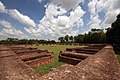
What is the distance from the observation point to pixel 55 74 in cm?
Result: 391

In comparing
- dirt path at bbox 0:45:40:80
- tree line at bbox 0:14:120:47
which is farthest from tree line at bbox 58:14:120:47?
dirt path at bbox 0:45:40:80

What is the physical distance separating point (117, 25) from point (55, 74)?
1058 inches

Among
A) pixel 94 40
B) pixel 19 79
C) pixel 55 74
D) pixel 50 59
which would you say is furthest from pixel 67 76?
pixel 94 40

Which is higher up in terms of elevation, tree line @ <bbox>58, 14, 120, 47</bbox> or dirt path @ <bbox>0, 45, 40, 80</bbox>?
tree line @ <bbox>58, 14, 120, 47</bbox>

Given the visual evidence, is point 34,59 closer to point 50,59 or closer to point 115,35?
point 50,59

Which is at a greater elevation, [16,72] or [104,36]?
[104,36]

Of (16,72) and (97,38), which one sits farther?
(97,38)

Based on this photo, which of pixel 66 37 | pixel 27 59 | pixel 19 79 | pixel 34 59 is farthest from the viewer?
pixel 66 37

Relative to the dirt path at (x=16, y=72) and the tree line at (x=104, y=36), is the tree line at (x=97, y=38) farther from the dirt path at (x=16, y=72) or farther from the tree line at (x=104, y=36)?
the dirt path at (x=16, y=72)

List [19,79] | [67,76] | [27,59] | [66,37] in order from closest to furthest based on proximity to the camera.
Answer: [67,76] → [19,79] → [27,59] → [66,37]

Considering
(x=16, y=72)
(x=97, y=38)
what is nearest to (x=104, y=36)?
(x=97, y=38)

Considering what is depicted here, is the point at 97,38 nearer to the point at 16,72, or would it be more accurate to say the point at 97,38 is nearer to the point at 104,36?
the point at 104,36

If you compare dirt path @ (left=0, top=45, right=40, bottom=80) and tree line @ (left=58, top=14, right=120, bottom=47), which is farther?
tree line @ (left=58, top=14, right=120, bottom=47)

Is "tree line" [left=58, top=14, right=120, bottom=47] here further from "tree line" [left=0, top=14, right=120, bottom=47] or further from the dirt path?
the dirt path
